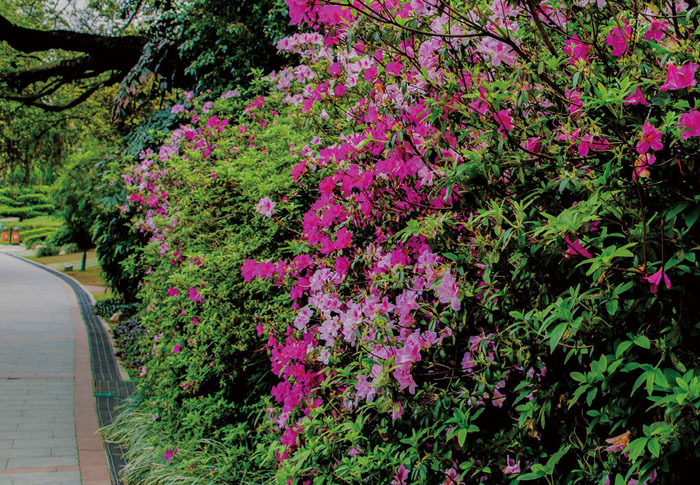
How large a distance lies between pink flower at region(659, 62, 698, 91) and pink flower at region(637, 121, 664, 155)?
0.10 m

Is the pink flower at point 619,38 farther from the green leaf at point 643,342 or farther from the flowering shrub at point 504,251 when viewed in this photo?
the green leaf at point 643,342

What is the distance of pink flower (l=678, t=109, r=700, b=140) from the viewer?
1.19 m

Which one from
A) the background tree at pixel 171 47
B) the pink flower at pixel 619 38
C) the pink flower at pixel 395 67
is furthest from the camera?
the background tree at pixel 171 47

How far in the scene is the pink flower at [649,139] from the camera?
1258mm

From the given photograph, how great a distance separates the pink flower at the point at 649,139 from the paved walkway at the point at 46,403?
4482mm

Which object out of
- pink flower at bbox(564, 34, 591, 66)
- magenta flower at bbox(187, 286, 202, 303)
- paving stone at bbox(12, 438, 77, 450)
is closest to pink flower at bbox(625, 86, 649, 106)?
pink flower at bbox(564, 34, 591, 66)

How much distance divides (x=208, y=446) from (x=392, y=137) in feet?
10.2

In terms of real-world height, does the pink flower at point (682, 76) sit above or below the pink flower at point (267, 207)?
above

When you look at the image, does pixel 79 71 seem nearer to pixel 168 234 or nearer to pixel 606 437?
pixel 168 234

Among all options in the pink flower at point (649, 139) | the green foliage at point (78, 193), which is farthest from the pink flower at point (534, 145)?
the green foliage at point (78, 193)

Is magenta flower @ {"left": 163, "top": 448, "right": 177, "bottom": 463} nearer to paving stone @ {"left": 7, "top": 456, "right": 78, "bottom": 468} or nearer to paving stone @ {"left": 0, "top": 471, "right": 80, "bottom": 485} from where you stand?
paving stone @ {"left": 0, "top": 471, "right": 80, "bottom": 485}

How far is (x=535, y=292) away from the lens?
1.67 meters

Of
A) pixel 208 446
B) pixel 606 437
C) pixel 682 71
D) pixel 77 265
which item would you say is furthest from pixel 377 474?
pixel 77 265

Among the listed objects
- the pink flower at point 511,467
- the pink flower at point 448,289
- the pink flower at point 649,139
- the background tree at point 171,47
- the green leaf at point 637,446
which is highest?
the background tree at point 171,47
